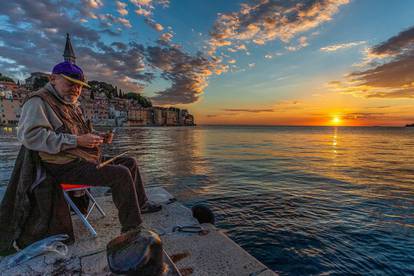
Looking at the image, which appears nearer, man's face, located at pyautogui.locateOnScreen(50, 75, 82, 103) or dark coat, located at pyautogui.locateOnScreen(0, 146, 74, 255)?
dark coat, located at pyautogui.locateOnScreen(0, 146, 74, 255)

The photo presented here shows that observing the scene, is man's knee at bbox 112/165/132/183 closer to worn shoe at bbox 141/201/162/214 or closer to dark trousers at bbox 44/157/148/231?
dark trousers at bbox 44/157/148/231

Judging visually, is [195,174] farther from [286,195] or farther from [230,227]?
[230,227]

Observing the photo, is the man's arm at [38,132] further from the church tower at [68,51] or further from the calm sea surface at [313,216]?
the church tower at [68,51]

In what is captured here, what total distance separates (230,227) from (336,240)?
7.40 ft

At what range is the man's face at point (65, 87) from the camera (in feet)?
10.2

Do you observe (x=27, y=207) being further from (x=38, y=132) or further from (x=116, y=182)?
(x=116, y=182)

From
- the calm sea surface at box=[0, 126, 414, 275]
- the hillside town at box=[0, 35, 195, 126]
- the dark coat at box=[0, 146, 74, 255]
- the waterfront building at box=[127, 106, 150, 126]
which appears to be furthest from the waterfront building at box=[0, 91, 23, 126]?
the dark coat at box=[0, 146, 74, 255]

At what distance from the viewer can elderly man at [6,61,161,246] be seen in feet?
9.14

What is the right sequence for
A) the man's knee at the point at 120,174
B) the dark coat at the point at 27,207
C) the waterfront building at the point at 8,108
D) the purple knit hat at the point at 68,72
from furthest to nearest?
the waterfront building at the point at 8,108
the man's knee at the point at 120,174
the purple knit hat at the point at 68,72
the dark coat at the point at 27,207

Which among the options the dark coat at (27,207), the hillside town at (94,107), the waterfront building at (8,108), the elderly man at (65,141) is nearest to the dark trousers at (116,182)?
the elderly man at (65,141)

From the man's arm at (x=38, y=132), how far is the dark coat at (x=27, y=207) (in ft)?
0.87

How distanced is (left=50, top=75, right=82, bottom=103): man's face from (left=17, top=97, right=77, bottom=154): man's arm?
369 millimetres

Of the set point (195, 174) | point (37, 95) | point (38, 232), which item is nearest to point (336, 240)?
point (38, 232)

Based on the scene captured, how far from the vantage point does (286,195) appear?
833cm
